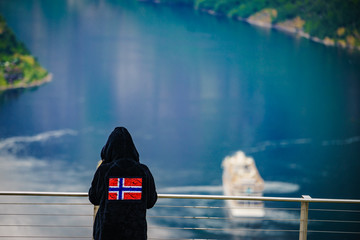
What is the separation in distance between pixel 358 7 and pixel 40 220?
5861mm

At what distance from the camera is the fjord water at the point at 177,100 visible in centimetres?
711

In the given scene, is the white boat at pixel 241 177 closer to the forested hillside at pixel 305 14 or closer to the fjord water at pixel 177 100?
the fjord water at pixel 177 100

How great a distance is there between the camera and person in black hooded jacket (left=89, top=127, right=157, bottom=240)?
172 centimetres

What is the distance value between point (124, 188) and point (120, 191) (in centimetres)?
2

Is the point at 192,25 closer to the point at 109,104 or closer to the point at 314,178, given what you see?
the point at 109,104

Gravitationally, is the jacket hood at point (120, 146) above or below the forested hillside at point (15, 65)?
below

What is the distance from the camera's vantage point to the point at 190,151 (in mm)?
7312

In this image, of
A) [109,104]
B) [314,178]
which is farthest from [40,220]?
[314,178]

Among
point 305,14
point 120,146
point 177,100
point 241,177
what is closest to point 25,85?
point 177,100

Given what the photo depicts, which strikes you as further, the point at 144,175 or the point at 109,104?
the point at 109,104

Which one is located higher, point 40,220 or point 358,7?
point 358,7

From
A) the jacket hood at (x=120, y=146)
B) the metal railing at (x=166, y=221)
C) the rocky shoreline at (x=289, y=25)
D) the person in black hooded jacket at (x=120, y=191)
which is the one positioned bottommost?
the metal railing at (x=166, y=221)

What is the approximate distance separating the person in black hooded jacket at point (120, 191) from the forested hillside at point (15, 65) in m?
5.72

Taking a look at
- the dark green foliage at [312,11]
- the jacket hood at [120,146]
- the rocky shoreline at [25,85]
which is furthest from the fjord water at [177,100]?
the jacket hood at [120,146]
